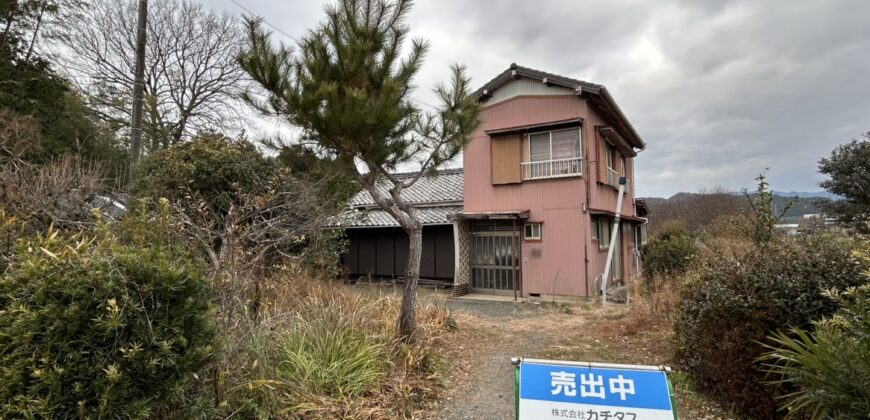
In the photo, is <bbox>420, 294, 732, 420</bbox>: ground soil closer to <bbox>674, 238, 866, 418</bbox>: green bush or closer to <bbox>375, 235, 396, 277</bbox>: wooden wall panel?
<bbox>674, 238, 866, 418</bbox>: green bush

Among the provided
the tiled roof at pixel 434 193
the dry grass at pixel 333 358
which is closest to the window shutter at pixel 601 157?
the tiled roof at pixel 434 193

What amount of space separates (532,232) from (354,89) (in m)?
8.27

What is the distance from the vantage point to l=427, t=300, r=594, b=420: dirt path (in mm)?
4125

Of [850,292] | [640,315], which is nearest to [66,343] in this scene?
[850,292]

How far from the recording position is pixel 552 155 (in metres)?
11.8

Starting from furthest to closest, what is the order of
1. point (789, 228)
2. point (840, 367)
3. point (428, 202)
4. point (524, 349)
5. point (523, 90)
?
point (428, 202) → point (523, 90) → point (524, 349) → point (789, 228) → point (840, 367)

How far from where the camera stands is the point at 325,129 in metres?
4.88

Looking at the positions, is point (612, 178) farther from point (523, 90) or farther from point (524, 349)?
point (524, 349)

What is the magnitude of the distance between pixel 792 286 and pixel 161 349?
4.64m

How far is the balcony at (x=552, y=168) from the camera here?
445 inches

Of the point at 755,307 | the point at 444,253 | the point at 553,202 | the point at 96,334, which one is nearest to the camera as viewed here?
the point at 96,334

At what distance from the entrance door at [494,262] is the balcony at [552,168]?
1785 millimetres

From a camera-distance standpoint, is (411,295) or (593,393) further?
(411,295)

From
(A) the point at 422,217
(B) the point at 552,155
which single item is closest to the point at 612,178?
(B) the point at 552,155
